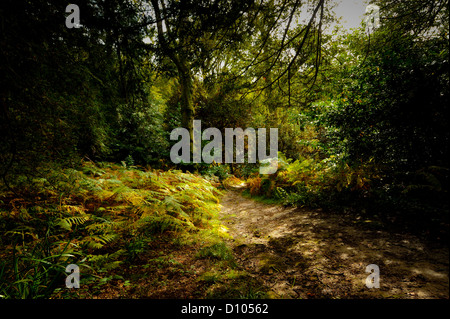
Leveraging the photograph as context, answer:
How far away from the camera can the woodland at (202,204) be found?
5.20 feet

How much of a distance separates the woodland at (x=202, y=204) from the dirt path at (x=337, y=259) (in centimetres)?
2

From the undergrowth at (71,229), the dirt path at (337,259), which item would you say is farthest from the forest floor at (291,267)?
the undergrowth at (71,229)

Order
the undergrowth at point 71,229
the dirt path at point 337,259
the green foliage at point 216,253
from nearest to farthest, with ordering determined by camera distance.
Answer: the dirt path at point 337,259 < the undergrowth at point 71,229 < the green foliage at point 216,253

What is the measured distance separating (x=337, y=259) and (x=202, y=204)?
3002mm

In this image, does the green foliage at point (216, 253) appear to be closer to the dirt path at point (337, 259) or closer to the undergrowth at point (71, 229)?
the dirt path at point (337, 259)

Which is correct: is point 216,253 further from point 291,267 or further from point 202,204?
point 202,204

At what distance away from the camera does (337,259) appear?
6.91 feet

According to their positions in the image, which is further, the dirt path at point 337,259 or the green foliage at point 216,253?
the green foliage at point 216,253

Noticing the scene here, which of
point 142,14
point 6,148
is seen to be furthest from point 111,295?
point 142,14

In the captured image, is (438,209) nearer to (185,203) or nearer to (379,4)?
(379,4)

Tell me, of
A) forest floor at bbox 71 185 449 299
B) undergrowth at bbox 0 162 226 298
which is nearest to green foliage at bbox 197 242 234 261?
forest floor at bbox 71 185 449 299

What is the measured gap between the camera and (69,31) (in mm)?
2094

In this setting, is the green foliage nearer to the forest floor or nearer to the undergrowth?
the forest floor

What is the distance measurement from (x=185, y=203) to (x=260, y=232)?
2023 mm
